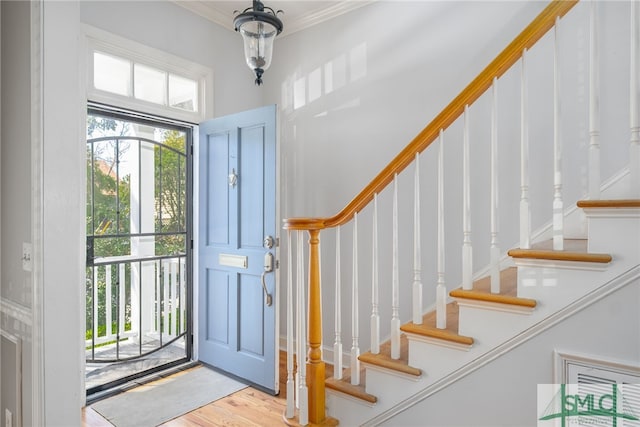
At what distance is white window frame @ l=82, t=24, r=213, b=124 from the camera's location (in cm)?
257

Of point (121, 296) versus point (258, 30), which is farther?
point (121, 296)

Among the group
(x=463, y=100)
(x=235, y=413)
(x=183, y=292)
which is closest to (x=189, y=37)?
(x=183, y=292)

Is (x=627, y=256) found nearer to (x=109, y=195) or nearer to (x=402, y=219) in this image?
(x=402, y=219)

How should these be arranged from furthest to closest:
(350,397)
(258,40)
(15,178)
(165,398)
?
(165,398), (258,40), (350,397), (15,178)

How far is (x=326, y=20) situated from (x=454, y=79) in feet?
4.41

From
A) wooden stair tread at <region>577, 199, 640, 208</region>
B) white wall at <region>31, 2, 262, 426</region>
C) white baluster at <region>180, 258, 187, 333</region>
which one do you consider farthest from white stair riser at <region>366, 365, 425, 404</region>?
white baluster at <region>180, 258, 187, 333</region>

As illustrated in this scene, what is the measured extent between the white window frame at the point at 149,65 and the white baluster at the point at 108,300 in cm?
129

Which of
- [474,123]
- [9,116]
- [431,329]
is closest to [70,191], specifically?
[9,116]

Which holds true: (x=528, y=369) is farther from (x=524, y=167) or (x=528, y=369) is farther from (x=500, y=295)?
(x=524, y=167)

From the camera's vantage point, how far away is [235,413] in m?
2.42

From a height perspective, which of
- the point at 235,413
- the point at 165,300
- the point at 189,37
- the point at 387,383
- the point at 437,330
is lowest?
the point at 235,413

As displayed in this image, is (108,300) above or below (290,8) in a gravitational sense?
below

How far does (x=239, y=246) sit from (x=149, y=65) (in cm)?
159

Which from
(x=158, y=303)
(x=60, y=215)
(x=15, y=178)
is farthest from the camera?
(x=158, y=303)
